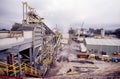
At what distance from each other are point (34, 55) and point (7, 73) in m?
5.01

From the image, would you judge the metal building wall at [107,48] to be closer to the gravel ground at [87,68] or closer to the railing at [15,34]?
the gravel ground at [87,68]

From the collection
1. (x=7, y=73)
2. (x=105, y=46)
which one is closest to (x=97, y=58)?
(x=105, y=46)

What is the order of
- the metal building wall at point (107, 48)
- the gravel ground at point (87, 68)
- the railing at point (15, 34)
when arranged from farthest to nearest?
the metal building wall at point (107, 48) → the gravel ground at point (87, 68) → the railing at point (15, 34)

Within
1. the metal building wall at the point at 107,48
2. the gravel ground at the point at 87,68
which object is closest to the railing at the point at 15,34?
the gravel ground at the point at 87,68

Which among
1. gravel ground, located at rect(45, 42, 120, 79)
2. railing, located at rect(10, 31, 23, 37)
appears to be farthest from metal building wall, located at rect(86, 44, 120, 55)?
railing, located at rect(10, 31, 23, 37)

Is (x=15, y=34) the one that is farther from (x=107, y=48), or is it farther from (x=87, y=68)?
(x=107, y=48)

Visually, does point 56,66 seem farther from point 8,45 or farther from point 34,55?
point 8,45

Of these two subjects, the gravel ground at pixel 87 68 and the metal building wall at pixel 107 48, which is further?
the metal building wall at pixel 107 48

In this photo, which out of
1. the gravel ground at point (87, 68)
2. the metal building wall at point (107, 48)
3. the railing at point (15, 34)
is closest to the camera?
A: the railing at point (15, 34)

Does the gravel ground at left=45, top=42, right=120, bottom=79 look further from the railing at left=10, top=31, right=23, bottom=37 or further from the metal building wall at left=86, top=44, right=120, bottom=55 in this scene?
the metal building wall at left=86, top=44, right=120, bottom=55

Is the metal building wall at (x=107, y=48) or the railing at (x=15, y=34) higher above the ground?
the railing at (x=15, y=34)

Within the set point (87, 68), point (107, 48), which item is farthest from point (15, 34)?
point (107, 48)

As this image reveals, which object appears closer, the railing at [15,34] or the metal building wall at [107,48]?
the railing at [15,34]

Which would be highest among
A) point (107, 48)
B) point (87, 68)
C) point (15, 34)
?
point (15, 34)
